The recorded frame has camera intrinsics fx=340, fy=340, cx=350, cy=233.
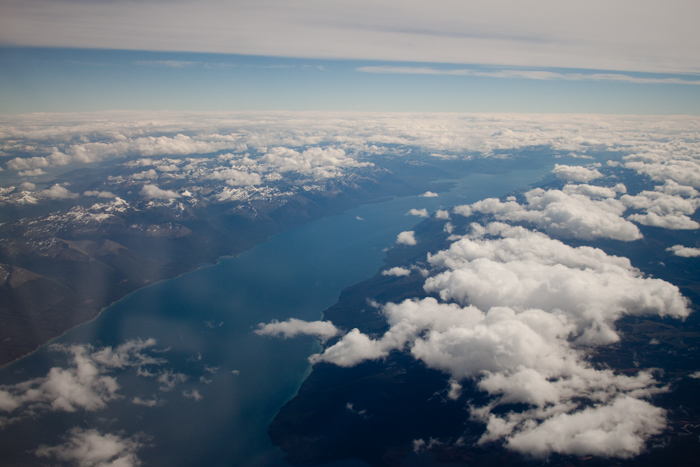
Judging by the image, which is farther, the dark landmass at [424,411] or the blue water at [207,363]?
the blue water at [207,363]

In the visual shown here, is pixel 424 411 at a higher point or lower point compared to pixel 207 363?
lower

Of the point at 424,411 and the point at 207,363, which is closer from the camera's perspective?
the point at 424,411

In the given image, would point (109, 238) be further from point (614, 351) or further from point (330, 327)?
point (614, 351)

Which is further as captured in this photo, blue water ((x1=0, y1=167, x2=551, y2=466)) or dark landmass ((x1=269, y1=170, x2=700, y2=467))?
blue water ((x1=0, y1=167, x2=551, y2=466))
